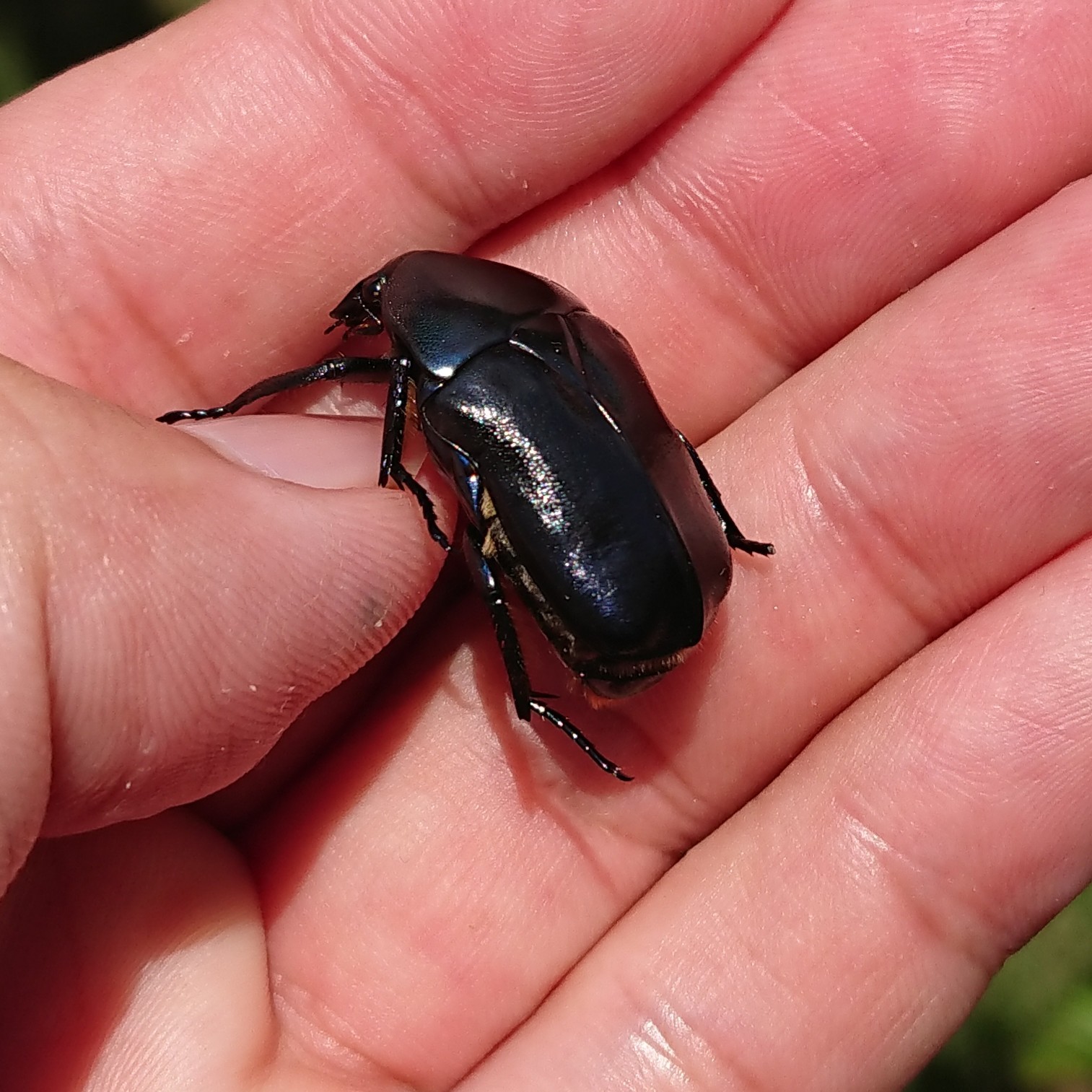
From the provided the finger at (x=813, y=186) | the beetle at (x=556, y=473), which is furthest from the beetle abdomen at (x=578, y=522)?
the finger at (x=813, y=186)

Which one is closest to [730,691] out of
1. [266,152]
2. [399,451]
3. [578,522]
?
[578,522]

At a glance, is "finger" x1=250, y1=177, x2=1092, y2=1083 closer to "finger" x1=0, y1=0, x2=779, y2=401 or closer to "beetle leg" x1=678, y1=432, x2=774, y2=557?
"beetle leg" x1=678, y1=432, x2=774, y2=557

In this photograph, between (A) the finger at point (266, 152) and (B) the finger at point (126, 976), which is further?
(A) the finger at point (266, 152)

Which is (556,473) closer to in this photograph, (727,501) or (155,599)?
(727,501)

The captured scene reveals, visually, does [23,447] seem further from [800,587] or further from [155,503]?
[800,587]

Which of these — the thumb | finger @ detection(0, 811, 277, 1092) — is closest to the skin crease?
finger @ detection(0, 811, 277, 1092)

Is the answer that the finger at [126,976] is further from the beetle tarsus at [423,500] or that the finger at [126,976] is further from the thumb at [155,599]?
the beetle tarsus at [423,500]
